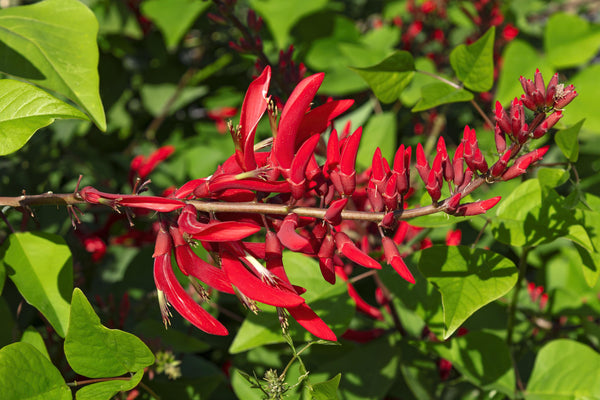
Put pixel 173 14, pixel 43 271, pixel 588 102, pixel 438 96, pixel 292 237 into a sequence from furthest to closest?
pixel 173 14 < pixel 588 102 < pixel 438 96 < pixel 43 271 < pixel 292 237

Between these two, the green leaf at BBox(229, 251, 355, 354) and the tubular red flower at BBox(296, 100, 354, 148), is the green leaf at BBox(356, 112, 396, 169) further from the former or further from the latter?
the tubular red flower at BBox(296, 100, 354, 148)

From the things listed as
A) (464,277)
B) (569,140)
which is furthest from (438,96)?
(464,277)

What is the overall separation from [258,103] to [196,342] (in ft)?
1.81

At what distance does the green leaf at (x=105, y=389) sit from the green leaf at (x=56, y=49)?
0.36 meters

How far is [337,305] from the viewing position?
106 cm

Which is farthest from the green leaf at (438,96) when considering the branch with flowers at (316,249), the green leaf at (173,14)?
the green leaf at (173,14)

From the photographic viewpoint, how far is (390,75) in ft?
3.59

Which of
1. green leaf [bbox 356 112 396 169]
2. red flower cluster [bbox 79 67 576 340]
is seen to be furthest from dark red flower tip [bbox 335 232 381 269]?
green leaf [bbox 356 112 396 169]

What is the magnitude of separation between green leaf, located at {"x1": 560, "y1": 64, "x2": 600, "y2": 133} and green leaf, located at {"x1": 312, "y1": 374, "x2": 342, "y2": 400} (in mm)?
1201

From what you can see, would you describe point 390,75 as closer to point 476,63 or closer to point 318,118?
point 476,63

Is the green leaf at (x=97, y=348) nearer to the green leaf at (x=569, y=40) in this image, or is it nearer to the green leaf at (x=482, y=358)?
the green leaf at (x=482, y=358)

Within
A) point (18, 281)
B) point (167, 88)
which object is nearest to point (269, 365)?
point (18, 281)

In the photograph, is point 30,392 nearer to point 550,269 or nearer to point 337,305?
point 337,305

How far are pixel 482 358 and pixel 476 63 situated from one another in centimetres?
60
